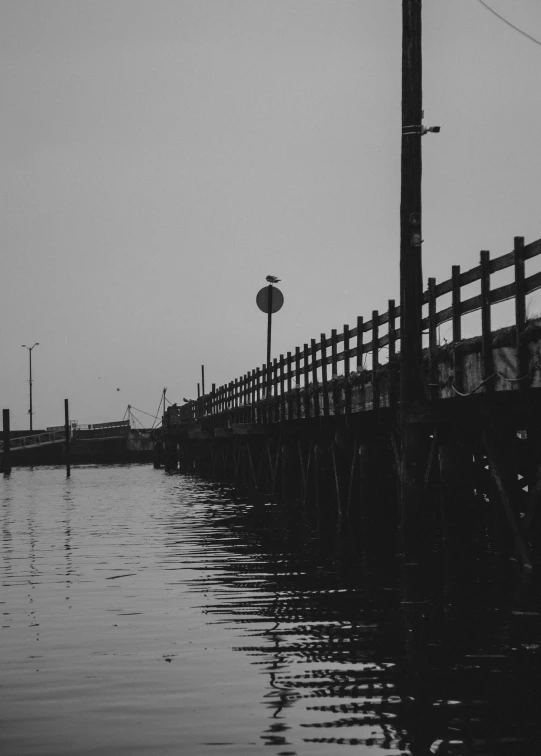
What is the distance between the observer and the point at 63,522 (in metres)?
26.1

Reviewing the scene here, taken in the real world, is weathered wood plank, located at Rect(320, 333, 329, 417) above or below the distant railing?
above

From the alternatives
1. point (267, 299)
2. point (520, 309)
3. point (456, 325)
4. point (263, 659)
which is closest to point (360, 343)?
point (456, 325)

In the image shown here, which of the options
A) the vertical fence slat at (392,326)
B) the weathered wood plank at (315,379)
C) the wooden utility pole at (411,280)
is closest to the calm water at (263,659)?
the wooden utility pole at (411,280)

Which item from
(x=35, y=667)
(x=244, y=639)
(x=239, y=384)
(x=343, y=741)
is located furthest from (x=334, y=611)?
(x=239, y=384)

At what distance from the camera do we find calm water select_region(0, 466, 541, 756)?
626 cm

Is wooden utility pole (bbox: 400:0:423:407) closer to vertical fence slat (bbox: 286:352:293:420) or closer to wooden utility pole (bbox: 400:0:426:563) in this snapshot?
wooden utility pole (bbox: 400:0:426:563)

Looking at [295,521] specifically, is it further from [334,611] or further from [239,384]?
[239,384]

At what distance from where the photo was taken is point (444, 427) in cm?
1345

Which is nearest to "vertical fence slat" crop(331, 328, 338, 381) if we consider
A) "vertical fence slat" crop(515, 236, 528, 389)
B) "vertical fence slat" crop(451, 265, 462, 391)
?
"vertical fence slat" crop(451, 265, 462, 391)

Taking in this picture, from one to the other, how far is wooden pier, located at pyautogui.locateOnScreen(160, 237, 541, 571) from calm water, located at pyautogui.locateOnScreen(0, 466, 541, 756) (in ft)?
3.08

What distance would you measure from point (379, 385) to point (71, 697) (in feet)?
34.0

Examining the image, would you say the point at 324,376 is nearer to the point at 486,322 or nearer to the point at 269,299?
the point at 269,299

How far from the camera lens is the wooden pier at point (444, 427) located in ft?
38.6

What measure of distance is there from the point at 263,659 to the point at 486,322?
198 inches
